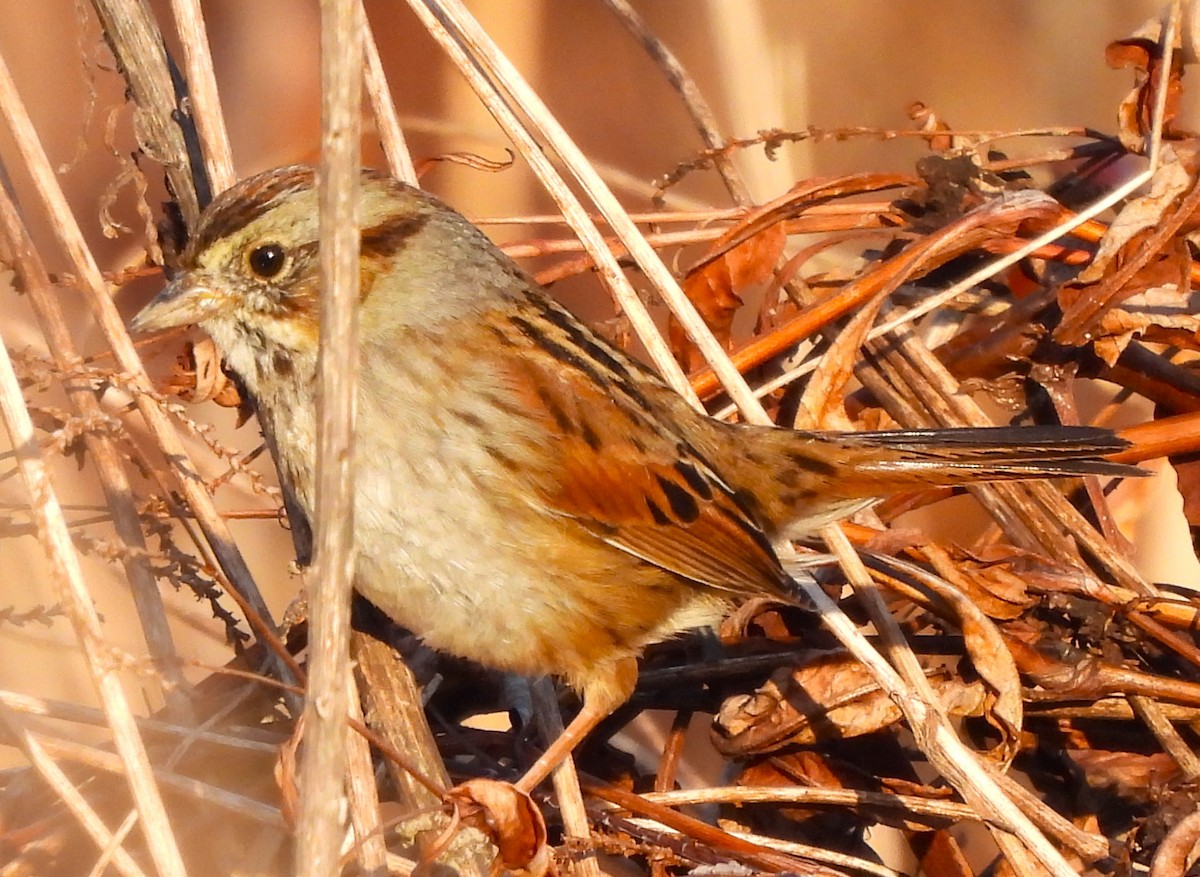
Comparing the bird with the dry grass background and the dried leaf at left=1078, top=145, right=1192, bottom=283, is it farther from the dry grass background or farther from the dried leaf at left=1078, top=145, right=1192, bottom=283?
the dry grass background

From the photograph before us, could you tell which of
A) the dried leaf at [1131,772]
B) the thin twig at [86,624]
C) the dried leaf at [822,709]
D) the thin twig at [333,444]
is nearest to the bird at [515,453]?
the dried leaf at [822,709]

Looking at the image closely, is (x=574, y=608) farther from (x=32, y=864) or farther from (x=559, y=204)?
(x=32, y=864)

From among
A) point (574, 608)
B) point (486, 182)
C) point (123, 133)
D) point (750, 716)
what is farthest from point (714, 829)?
point (123, 133)

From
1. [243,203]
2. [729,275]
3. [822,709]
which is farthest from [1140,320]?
[243,203]

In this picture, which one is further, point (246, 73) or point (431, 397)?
point (246, 73)

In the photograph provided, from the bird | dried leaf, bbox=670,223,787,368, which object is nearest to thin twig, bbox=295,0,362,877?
the bird

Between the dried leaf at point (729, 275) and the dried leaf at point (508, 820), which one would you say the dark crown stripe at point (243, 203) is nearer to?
the dried leaf at point (729, 275)
